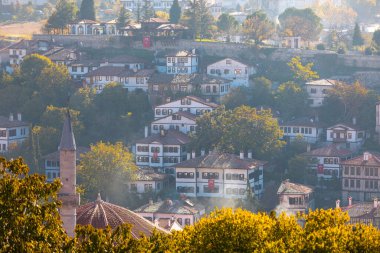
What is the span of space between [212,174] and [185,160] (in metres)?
3.77

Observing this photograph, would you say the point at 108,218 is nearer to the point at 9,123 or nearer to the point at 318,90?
the point at 9,123

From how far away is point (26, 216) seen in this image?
112 ft

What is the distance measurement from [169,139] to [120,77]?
11555 millimetres

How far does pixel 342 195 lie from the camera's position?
7962cm

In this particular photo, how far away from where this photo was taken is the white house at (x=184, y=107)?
298ft

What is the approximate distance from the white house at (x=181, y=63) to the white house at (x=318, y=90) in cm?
964

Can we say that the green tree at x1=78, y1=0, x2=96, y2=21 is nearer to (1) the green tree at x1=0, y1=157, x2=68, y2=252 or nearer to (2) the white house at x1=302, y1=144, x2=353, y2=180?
(2) the white house at x1=302, y1=144, x2=353, y2=180

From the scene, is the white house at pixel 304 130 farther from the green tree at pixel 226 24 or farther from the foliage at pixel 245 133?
the green tree at pixel 226 24

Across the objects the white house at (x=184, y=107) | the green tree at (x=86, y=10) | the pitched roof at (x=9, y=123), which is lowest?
the pitched roof at (x=9, y=123)

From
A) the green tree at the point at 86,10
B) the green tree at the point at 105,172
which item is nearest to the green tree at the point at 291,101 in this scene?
the green tree at the point at 105,172

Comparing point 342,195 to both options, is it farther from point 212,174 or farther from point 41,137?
point 41,137

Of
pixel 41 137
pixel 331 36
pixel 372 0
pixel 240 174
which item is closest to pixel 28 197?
pixel 240 174

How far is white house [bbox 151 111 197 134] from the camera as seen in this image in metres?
88.8

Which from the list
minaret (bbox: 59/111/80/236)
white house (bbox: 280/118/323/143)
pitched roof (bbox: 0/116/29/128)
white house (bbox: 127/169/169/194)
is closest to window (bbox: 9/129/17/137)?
pitched roof (bbox: 0/116/29/128)
